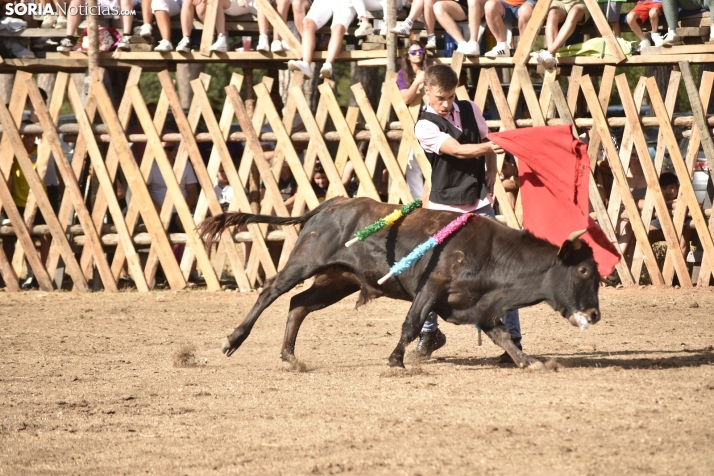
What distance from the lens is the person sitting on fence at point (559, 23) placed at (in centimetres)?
1059

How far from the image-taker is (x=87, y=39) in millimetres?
11812

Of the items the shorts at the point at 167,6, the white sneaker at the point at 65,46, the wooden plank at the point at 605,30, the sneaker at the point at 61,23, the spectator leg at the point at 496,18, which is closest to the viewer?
the wooden plank at the point at 605,30

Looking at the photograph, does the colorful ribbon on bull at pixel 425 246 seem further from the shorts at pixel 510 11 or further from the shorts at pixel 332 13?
the shorts at pixel 332 13

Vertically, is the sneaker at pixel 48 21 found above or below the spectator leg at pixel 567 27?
below

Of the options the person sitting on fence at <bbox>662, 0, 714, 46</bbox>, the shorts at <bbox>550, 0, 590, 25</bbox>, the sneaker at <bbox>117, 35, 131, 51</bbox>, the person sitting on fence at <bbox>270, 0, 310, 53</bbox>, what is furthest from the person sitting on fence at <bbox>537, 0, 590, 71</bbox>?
the sneaker at <bbox>117, 35, 131, 51</bbox>

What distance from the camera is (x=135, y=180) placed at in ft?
37.3

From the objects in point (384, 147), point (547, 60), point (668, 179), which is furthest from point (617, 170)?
point (384, 147)

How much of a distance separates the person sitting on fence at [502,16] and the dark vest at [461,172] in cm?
406

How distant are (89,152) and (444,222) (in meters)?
6.10

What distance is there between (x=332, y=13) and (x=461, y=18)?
1.46 metres

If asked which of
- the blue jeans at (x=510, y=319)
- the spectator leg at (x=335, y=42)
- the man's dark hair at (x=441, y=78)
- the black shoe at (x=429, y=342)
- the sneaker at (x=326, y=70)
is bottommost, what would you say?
the black shoe at (x=429, y=342)

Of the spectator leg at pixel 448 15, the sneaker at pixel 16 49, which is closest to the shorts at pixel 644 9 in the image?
the spectator leg at pixel 448 15

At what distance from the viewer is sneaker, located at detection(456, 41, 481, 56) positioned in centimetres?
1072

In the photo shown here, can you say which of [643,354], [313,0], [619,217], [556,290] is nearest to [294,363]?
[556,290]
